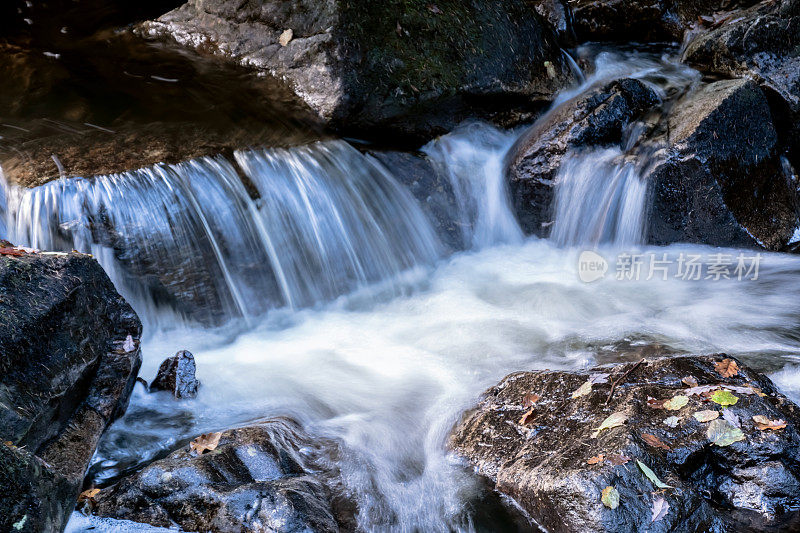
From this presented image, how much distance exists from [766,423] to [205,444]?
2.93m

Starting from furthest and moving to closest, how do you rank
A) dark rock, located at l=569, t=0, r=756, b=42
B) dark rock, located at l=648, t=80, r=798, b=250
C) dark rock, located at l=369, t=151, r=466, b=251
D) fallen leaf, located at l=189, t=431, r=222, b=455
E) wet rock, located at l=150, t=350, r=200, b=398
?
dark rock, located at l=569, t=0, r=756, b=42 → dark rock, located at l=369, t=151, r=466, b=251 → dark rock, located at l=648, t=80, r=798, b=250 → wet rock, located at l=150, t=350, r=200, b=398 → fallen leaf, located at l=189, t=431, r=222, b=455

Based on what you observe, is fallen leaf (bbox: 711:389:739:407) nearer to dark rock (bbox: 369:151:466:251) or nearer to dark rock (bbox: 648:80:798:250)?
dark rock (bbox: 648:80:798:250)

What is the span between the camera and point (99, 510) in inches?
129

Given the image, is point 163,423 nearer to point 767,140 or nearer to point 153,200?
point 153,200

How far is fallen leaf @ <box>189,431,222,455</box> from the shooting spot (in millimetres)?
3641

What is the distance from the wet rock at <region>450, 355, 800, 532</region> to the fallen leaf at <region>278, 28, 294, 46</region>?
16.3ft

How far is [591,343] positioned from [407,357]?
1.47m

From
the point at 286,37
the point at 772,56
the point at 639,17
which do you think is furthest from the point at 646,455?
the point at 639,17

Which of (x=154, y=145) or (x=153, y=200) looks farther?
(x=154, y=145)

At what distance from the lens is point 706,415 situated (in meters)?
3.38

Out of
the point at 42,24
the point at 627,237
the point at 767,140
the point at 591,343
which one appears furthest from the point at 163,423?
the point at 42,24

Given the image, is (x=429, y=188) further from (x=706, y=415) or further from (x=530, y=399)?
(x=706, y=415)

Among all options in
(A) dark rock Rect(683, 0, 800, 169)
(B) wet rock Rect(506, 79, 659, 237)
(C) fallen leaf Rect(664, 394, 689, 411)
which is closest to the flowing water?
(B) wet rock Rect(506, 79, 659, 237)

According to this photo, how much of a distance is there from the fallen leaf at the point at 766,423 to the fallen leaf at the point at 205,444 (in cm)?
283
